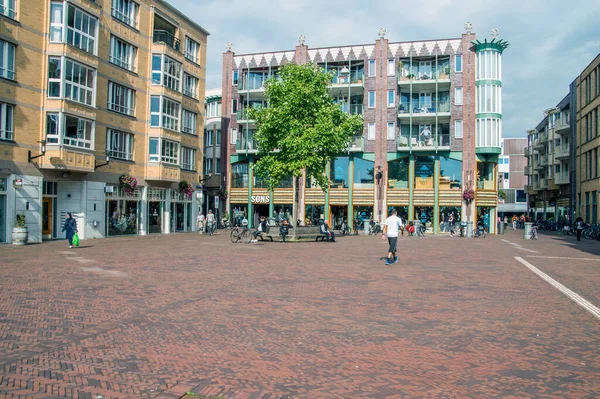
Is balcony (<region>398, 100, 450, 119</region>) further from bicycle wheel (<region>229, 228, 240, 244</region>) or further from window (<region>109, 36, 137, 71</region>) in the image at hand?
bicycle wheel (<region>229, 228, 240, 244</region>)

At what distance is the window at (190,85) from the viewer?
40706 millimetres

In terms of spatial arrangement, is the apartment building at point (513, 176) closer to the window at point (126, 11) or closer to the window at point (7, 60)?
the window at point (126, 11)

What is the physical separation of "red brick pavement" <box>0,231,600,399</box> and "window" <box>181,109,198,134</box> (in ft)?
91.9

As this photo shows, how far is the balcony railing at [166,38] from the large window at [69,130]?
10847mm

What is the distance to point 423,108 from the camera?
4600 centimetres

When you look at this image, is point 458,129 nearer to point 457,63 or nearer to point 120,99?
point 457,63

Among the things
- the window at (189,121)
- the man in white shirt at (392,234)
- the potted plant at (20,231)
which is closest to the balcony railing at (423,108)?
the window at (189,121)

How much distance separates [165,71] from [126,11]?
15.6 feet

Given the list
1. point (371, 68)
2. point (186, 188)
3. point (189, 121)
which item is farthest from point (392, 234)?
point (371, 68)

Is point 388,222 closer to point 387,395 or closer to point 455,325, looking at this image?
point 455,325

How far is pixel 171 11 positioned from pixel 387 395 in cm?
3886

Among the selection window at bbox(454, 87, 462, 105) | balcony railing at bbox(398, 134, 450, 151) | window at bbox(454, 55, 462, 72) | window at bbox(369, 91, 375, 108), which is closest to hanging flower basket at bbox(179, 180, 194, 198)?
window at bbox(369, 91, 375, 108)

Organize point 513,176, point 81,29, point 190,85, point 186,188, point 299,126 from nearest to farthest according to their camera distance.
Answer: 1. point 81,29
2. point 299,126
3. point 186,188
4. point 190,85
5. point 513,176

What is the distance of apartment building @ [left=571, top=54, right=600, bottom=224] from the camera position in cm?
4603
